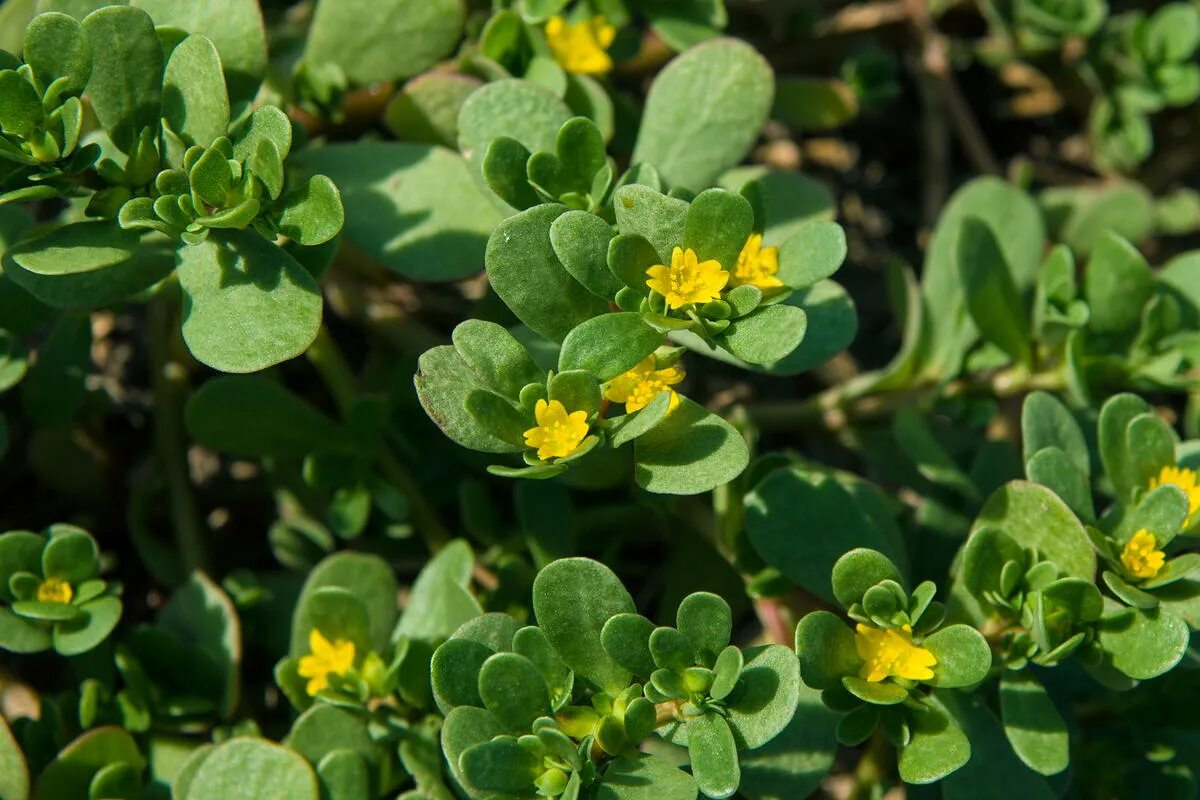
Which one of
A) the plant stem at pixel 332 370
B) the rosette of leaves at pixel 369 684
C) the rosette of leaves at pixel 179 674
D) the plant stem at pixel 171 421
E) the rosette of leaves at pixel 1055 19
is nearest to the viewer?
the rosette of leaves at pixel 369 684

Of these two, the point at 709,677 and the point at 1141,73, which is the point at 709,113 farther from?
the point at 1141,73

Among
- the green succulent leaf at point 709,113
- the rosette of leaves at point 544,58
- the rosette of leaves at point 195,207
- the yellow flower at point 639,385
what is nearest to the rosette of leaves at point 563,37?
the rosette of leaves at point 544,58

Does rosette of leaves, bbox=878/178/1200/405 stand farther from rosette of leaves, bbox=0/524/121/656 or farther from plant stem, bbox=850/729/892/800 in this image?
rosette of leaves, bbox=0/524/121/656

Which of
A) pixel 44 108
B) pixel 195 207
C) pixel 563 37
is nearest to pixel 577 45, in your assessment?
pixel 563 37

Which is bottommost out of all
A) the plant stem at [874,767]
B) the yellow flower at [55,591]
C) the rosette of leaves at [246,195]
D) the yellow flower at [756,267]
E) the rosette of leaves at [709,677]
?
the plant stem at [874,767]

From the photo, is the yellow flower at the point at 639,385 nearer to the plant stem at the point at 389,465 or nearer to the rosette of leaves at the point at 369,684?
the rosette of leaves at the point at 369,684

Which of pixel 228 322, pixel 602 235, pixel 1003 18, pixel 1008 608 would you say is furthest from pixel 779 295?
pixel 1003 18
